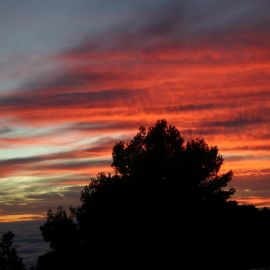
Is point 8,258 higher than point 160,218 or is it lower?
lower

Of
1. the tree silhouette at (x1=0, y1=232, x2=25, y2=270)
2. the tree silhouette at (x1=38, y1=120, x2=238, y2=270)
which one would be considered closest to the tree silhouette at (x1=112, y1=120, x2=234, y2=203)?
the tree silhouette at (x1=38, y1=120, x2=238, y2=270)

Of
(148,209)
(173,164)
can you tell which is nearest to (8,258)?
(148,209)

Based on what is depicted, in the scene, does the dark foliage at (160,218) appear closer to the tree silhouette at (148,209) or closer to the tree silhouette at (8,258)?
the tree silhouette at (148,209)

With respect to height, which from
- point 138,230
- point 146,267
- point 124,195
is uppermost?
point 124,195

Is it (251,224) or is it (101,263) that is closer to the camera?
(101,263)

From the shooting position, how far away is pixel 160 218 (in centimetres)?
5075

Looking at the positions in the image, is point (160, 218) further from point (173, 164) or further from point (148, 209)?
point (173, 164)

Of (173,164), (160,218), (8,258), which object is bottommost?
(8,258)

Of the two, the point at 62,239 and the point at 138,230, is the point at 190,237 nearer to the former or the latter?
the point at 138,230

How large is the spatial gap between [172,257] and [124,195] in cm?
814

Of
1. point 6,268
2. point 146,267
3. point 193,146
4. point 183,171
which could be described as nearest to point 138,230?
point 146,267

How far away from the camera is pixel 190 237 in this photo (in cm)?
4975

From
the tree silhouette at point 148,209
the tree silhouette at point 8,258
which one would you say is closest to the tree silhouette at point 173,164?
the tree silhouette at point 148,209

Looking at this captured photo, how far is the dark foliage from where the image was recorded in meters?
49.3
